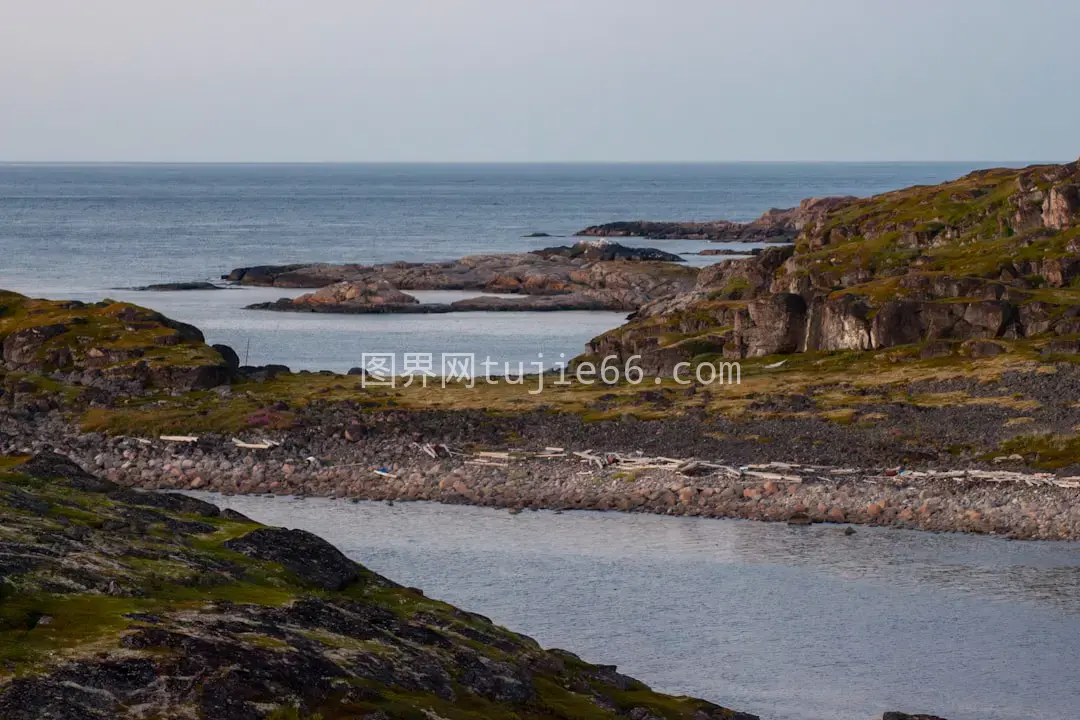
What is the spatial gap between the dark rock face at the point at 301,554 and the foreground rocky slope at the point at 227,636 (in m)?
0.05

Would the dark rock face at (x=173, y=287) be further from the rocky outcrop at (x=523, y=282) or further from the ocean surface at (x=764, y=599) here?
the ocean surface at (x=764, y=599)

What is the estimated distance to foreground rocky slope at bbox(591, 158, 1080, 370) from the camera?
8481cm

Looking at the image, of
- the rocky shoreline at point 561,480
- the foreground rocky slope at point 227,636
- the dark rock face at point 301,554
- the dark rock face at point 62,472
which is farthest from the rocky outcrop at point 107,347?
the dark rock face at point 301,554

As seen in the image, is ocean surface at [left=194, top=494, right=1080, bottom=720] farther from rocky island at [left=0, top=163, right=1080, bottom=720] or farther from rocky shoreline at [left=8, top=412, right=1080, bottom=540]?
rocky island at [left=0, top=163, right=1080, bottom=720]

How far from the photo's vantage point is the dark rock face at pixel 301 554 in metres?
33.0

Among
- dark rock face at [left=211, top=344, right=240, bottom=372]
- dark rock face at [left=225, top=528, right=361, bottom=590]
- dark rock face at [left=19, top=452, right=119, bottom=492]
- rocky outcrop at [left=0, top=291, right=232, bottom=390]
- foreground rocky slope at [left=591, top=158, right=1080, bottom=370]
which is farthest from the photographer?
foreground rocky slope at [left=591, top=158, right=1080, bottom=370]

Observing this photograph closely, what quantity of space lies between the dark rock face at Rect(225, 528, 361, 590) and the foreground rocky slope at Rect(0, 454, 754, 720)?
0.16 ft

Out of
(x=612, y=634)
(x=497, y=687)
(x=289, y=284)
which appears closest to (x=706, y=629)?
(x=612, y=634)

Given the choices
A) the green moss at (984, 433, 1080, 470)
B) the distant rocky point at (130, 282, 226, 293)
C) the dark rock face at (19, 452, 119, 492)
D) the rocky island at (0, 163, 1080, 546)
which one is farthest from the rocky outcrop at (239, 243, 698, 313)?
the dark rock face at (19, 452, 119, 492)

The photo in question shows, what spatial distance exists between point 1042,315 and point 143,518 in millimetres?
64419

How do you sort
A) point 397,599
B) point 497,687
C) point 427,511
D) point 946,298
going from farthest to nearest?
1. point 946,298
2. point 427,511
3. point 397,599
4. point 497,687

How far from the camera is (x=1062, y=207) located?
105 metres

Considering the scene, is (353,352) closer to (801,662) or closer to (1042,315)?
(1042,315)

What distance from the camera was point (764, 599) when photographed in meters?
46.7
